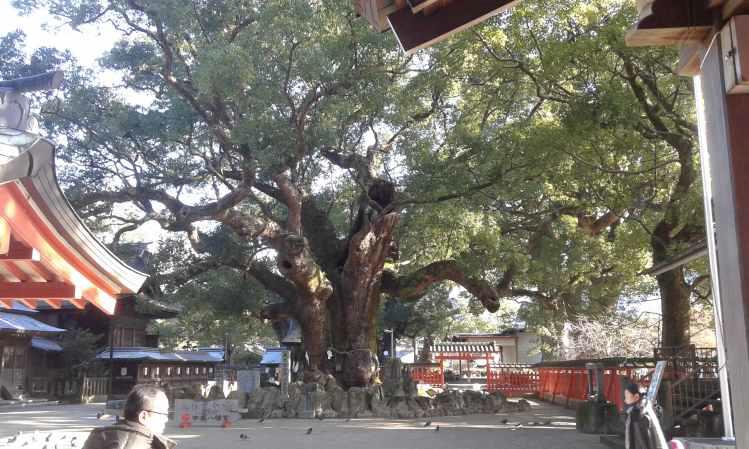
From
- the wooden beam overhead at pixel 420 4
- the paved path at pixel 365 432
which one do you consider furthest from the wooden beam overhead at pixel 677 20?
the paved path at pixel 365 432

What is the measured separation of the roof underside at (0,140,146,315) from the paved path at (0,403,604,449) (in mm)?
3381

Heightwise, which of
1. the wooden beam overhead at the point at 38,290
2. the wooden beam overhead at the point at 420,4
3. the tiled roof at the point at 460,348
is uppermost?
the wooden beam overhead at the point at 420,4

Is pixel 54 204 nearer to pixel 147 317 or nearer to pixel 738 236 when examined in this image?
pixel 738 236

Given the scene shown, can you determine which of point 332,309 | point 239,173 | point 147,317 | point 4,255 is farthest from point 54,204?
point 147,317

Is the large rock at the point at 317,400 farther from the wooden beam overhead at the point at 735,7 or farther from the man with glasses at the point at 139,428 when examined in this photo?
the wooden beam overhead at the point at 735,7

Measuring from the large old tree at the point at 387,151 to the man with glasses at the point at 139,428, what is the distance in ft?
28.6

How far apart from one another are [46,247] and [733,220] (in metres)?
4.10

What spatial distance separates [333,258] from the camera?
19.7 m

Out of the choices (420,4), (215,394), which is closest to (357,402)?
(215,394)

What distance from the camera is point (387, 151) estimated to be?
62.5 feet

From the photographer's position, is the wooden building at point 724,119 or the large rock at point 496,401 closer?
the wooden building at point 724,119

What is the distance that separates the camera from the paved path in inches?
436

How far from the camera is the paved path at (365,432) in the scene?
11086mm

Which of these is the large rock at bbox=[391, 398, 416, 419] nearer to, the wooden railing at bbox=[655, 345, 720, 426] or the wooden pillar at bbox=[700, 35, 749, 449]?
the wooden railing at bbox=[655, 345, 720, 426]
